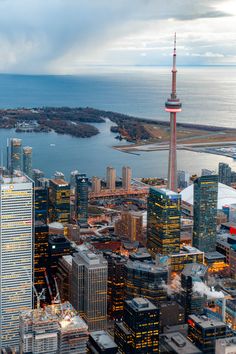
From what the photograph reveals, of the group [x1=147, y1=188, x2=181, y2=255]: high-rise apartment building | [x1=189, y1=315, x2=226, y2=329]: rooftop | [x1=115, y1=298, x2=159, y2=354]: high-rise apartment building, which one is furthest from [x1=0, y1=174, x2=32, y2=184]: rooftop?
[x1=147, y1=188, x2=181, y2=255]: high-rise apartment building

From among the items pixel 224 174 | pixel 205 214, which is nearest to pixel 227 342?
pixel 205 214

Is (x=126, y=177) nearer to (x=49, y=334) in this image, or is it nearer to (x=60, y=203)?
(x=60, y=203)

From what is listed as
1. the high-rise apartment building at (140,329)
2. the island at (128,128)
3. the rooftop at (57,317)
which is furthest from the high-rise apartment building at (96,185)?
the rooftop at (57,317)

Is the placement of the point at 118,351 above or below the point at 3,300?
below

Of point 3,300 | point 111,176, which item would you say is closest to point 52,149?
point 111,176

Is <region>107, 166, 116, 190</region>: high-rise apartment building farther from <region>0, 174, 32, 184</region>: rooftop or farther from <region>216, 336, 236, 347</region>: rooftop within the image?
<region>216, 336, 236, 347</region>: rooftop

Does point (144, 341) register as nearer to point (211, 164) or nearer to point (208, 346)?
→ point (208, 346)
